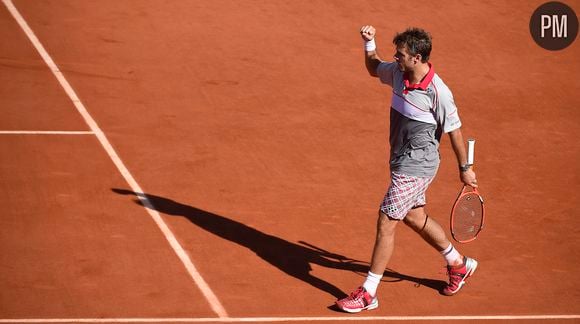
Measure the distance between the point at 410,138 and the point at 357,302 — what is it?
1437 mm

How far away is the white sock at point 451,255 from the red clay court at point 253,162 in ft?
1.10

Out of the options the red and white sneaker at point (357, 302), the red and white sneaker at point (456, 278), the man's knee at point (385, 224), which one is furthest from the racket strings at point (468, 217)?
the red and white sneaker at point (357, 302)

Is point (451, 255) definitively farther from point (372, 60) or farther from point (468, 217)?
point (372, 60)

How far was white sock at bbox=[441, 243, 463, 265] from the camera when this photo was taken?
9.20 meters

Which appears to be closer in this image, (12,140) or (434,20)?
(12,140)

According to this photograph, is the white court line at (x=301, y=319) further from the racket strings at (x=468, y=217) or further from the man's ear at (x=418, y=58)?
the man's ear at (x=418, y=58)

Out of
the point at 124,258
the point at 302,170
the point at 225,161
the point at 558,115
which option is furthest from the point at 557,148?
the point at 124,258

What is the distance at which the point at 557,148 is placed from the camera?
13.0 meters

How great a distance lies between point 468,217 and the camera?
927 centimetres

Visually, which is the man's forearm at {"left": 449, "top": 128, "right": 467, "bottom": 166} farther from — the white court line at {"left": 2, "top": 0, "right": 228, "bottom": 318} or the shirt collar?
the white court line at {"left": 2, "top": 0, "right": 228, "bottom": 318}

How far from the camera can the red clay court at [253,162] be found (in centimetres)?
927

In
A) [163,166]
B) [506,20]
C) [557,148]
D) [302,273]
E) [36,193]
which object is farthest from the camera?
[506,20]

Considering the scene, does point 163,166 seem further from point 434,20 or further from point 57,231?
point 434,20

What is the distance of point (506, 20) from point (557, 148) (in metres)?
5.00
